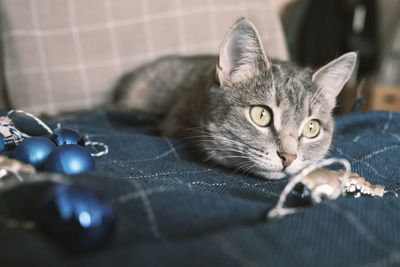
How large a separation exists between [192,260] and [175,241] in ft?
0.29

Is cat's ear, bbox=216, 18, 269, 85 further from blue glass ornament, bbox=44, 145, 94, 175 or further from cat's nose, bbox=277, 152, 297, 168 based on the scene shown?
blue glass ornament, bbox=44, 145, 94, 175

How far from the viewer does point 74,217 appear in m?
0.40

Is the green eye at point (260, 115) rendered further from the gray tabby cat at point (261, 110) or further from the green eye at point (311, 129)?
the green eye at point (311, 129)

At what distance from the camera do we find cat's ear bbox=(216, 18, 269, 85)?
35.0 inches

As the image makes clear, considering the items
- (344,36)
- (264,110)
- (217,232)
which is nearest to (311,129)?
(264,110)

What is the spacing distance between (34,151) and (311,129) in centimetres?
78

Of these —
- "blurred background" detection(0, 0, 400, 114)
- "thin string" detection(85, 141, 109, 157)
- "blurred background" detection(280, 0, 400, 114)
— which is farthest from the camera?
"blurred background" detection(280, 0, 400, 114)

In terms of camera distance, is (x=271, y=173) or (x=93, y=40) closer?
(x=271, y=173)

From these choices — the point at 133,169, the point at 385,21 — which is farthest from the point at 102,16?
the point at 385,21

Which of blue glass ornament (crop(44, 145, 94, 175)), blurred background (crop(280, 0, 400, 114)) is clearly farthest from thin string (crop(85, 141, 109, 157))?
blurred background (crop(280, 0, 400, 114))

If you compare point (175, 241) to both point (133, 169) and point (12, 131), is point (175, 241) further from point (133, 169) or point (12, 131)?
point (12, 131)

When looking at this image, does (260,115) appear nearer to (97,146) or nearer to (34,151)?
(97,146)

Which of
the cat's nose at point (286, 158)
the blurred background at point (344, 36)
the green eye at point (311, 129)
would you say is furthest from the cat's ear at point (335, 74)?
the blurred background at point (344, 36)

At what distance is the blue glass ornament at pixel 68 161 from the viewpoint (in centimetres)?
62
